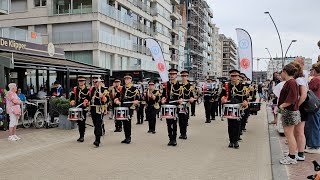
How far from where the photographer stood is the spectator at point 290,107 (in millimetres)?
7391

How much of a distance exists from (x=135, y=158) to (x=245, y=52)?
9755 millimetres

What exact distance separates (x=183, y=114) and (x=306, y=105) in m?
3.63

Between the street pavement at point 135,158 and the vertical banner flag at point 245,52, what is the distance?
456 cm

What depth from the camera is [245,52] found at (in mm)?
16594

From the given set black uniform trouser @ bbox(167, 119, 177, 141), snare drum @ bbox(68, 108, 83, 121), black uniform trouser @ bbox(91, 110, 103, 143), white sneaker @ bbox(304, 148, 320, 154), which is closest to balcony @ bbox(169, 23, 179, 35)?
snare drum @ bbox(68, 108, 83, 121)

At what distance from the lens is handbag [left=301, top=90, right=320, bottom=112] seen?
796cm

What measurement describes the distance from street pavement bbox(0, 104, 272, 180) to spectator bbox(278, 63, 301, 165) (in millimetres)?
573

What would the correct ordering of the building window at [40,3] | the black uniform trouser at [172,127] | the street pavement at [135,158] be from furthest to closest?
the building window at [40,3] < the black uniform trouser at [172,127] < the street pavement at [135,158]

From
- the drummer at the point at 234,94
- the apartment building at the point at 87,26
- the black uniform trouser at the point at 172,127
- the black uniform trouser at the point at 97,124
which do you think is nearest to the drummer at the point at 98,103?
the black uniform trouser at the point at 97,124

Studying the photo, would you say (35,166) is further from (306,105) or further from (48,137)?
(306,105)

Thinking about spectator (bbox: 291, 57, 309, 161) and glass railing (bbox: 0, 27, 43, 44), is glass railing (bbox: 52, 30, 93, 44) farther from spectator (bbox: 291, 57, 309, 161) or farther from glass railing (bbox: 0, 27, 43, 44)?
spectator (bbox: 291, 57, 309, 161)

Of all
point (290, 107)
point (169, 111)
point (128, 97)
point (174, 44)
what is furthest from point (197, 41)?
point (290, 107)

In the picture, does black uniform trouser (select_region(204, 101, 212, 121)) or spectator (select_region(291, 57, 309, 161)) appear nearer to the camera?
spectator (select_region(291, 57, 309, 161))

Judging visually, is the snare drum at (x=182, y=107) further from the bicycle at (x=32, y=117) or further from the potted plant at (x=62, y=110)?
the bicycle at (x=32, y=117)
